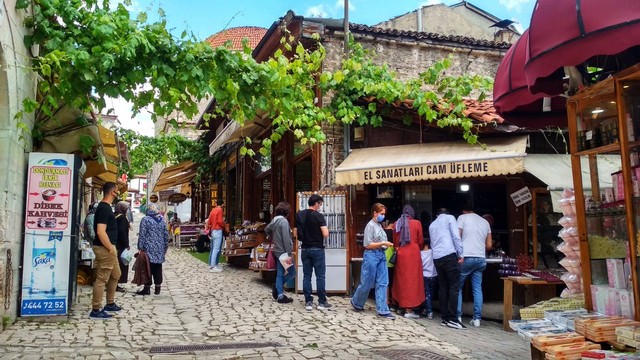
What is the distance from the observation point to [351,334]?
253 inches

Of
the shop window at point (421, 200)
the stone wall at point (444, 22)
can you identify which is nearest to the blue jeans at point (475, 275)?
the shop window at point (421, 200)

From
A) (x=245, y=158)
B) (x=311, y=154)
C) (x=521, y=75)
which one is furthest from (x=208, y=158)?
(x=521, y=75)

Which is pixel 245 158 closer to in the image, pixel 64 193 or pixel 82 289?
pixel 82 289

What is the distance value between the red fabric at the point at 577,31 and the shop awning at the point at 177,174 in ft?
60.2

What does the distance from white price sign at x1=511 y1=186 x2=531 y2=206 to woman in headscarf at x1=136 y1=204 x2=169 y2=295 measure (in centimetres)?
582

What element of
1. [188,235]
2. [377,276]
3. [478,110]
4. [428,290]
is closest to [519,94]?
[377,276]

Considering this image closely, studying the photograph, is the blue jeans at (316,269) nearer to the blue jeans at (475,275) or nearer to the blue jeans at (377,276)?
the blue jeans at (377,276)

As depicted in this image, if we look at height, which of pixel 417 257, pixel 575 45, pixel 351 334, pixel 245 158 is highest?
pixel 245 158

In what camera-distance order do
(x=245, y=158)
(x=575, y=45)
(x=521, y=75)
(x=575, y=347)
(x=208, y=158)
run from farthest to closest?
(x=208, y=158) < (x=245, y=158) < (x=521, y=75) < (x=575, y=347) < (x=575, y=45)

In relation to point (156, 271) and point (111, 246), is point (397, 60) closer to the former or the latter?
point (156, 271)

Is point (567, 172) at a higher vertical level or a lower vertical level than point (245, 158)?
lower

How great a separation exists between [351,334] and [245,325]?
4.55 feet

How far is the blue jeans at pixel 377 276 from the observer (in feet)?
25.2

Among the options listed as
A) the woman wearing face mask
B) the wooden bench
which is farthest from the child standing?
the wooden bench
